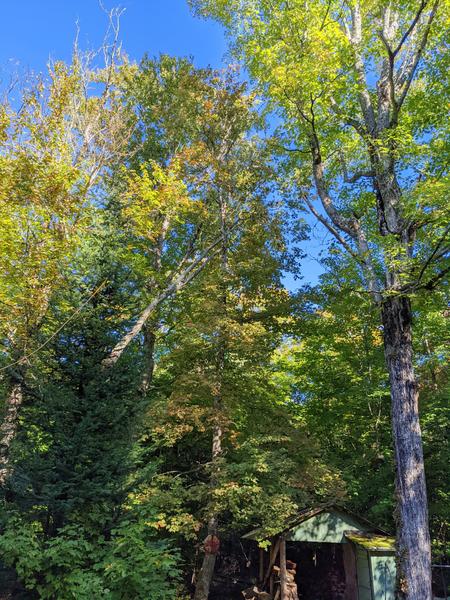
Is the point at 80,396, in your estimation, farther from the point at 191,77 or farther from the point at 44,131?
the point at 191,77

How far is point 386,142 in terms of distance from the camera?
7.81 meters

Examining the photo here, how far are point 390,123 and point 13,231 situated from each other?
818 cm

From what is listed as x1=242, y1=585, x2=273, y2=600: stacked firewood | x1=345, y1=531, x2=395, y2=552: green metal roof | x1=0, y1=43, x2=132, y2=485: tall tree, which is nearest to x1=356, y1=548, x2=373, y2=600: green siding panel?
x1=345, y1=531, x2=395, y2=552: green metal roof

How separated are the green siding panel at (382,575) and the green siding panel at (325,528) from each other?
84 centimetres

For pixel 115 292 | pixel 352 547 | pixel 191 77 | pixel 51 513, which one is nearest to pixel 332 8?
pixel 191 77

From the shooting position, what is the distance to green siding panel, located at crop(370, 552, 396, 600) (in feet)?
32.8

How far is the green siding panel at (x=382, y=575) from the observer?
9.99 metres

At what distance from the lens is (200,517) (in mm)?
9336

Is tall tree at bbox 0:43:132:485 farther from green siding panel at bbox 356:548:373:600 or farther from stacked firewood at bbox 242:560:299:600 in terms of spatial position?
green siding panel at bbox 356:548:373:600

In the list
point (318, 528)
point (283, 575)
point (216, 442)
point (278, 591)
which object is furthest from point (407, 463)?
point (278, 591)

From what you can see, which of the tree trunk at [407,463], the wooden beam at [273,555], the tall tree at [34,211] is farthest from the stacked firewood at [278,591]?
the tall tree at [34,211]

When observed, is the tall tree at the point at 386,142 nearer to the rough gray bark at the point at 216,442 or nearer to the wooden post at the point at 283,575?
the rough gray bark at the point at 216,442

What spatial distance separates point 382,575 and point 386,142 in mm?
10087

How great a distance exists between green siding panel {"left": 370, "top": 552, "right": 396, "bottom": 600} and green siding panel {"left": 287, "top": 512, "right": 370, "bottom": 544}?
0.84 m
